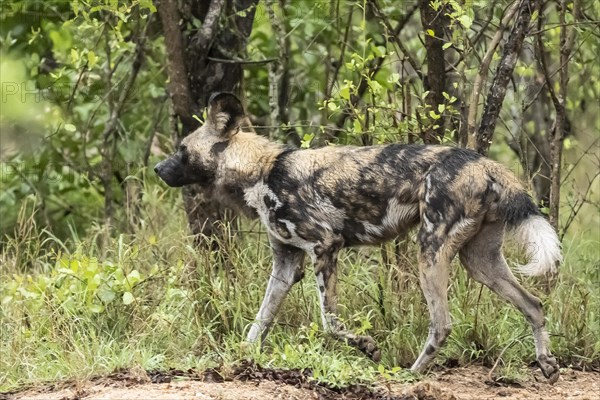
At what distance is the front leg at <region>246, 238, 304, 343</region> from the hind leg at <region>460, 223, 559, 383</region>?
0.99 m

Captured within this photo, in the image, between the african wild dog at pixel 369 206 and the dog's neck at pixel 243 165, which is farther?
the dog's neck at pixel 243 165

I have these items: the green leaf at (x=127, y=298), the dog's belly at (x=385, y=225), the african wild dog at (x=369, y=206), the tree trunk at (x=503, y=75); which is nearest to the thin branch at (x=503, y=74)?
the tree trunk at (x=503, y=75)

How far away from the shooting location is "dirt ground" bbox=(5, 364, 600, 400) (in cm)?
532

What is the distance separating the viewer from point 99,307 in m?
6.55

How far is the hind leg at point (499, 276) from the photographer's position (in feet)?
20.3

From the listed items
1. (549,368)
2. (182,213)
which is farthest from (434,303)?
(182,213)

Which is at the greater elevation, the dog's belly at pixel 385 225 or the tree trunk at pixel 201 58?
the tree trunk at pixel 201 58

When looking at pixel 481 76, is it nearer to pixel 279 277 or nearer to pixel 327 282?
pixel 327 282

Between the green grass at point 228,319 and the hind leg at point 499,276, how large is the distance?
230mm

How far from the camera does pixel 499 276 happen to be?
6277mm

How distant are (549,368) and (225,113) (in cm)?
239

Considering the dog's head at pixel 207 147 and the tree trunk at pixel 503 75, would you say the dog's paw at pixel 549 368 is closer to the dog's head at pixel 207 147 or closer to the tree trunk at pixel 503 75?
the tree trunk at pixel 503 75

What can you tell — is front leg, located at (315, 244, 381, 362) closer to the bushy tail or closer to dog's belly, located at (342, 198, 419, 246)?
dog's belly, located at (342, 198, 419, 246)

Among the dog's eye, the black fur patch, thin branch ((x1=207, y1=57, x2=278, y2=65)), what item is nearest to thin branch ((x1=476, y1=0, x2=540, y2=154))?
the black fur patch
